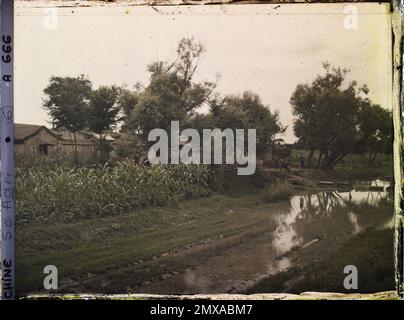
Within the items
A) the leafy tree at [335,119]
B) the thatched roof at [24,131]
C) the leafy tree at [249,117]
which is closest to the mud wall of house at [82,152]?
→ the thatched roof at [24,131]

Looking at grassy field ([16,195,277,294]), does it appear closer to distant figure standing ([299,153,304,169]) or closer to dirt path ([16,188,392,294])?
dirt path ([16,188,392,294])

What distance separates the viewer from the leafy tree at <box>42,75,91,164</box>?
3.61m

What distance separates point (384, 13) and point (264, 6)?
102 cm

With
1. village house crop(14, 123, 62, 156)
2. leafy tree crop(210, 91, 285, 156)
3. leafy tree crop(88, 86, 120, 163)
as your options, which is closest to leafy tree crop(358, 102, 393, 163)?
leafy tree crop(210, 91, 285, 156)

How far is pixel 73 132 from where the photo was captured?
369 centimetres

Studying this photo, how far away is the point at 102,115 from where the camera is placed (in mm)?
3701

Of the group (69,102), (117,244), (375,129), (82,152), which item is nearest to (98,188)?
(82,152)

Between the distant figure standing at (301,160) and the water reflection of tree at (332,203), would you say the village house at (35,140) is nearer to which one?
the distant figure standing at (301,160)

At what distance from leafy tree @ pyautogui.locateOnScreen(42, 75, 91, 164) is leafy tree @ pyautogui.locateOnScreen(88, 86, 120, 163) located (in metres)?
0.06

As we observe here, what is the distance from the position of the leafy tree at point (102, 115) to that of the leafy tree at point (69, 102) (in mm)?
65

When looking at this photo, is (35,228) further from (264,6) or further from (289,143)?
(264,6)

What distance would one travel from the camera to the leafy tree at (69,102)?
3611mm

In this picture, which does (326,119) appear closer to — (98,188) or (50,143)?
(98,188)

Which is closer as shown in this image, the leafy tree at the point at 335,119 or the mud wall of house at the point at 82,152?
the leafy tree at the point at 335,119
